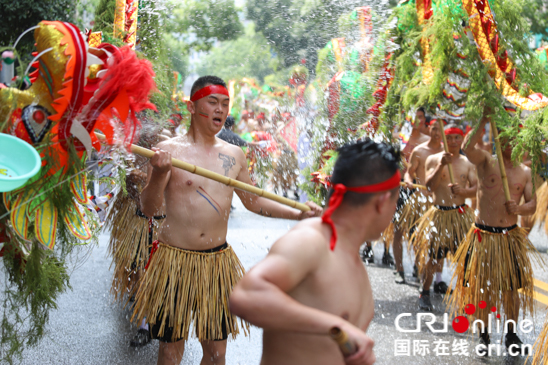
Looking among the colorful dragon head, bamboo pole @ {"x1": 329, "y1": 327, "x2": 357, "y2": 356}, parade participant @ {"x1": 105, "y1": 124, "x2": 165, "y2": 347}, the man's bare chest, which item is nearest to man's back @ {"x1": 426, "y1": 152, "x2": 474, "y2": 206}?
parade participant @ {"x1": 105, "y1": 124, "x2": 165, "y2": 347}

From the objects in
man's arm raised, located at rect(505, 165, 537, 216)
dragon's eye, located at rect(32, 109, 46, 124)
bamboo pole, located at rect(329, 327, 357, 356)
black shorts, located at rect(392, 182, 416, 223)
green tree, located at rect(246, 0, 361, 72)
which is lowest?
black shorts, located at rect(392, 182, 416, 223)

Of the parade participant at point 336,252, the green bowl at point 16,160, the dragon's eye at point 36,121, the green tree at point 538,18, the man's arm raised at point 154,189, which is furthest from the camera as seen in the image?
the green tree at point 538,18

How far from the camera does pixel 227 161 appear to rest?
329 centimetres

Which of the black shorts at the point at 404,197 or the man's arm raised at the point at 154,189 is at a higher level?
the man's arm raised at the point at 154,189

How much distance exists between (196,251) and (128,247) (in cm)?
174

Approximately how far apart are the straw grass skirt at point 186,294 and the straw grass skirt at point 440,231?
3.28 meters

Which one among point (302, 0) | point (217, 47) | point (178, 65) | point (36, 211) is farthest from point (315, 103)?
point (217, 47)

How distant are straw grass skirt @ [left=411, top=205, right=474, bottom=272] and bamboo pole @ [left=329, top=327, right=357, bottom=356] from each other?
4698mm

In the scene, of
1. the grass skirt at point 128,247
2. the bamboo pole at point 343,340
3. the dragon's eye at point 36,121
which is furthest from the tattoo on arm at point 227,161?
the bamboo pole at point 343,340

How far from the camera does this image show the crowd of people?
1.49m

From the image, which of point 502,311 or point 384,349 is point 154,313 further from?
point 502,311

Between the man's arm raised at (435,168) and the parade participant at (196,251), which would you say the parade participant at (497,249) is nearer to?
the man's arm raised at (435,168)

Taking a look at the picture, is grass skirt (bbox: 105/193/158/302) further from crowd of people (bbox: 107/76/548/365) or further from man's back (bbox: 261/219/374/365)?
man's back (bbox: 261/219/374/365)

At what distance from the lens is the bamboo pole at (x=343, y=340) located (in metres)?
1.35
